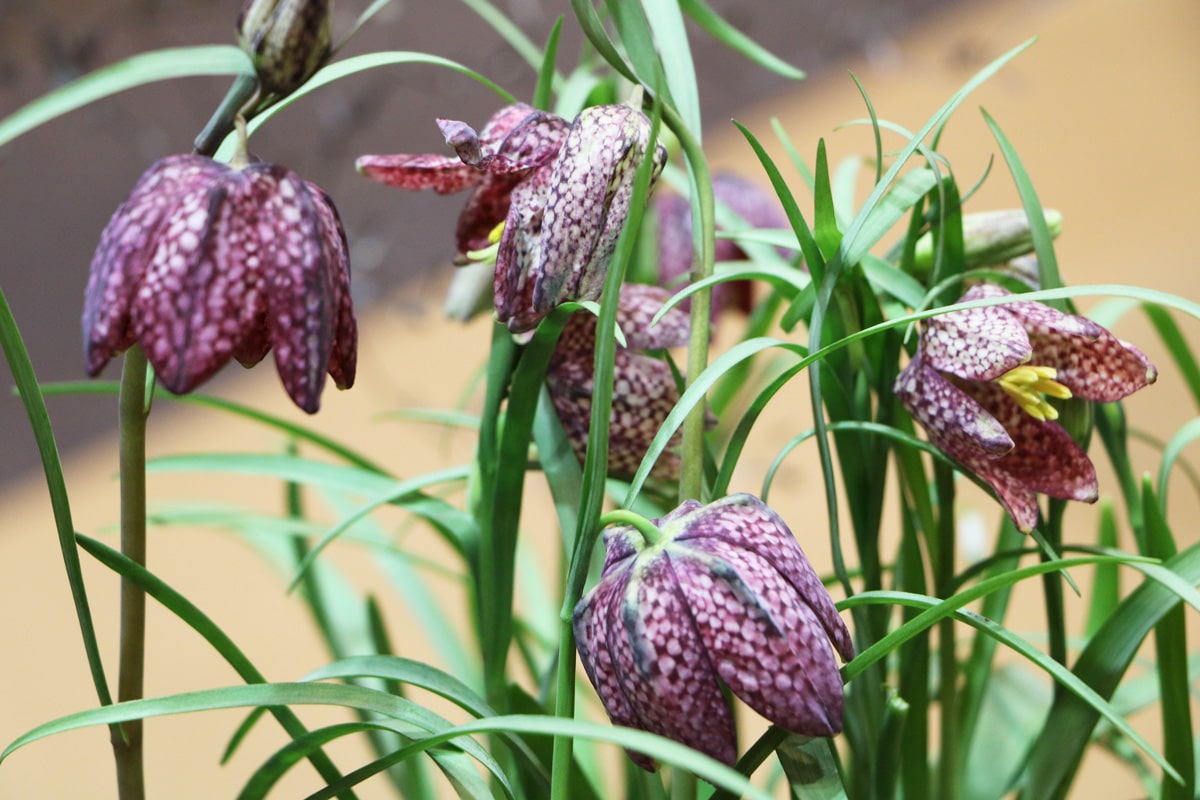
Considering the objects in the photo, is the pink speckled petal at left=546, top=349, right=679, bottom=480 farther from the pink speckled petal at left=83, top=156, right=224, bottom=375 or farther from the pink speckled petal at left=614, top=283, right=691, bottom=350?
the pink speckled petal at left=83, top=156, right=224, bottom=375

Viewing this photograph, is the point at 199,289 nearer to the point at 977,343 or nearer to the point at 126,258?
the point at 126,258

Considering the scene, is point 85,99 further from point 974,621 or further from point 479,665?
point 479,665

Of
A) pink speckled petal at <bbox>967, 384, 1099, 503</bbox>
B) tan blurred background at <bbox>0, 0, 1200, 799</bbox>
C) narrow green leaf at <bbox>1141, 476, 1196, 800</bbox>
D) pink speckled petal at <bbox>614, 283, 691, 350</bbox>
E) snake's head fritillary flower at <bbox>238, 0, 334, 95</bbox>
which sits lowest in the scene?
narrow green leaf at <bbox>1141, 476, 1196, 800</bbox>

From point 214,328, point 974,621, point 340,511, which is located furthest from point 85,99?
point 340,511

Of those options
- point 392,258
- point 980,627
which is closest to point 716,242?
point 980,627

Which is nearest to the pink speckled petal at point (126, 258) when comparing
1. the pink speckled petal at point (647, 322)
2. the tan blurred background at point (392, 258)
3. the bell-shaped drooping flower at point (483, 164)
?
the bell-shaped drooping flower at point (483, 164)

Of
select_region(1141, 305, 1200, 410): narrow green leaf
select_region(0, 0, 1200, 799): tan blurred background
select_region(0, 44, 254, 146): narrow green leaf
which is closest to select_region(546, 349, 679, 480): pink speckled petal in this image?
select_region(0, 44, 254, 146): narrow green leaf

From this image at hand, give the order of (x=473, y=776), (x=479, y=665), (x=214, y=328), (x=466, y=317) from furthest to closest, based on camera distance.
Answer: (x=479, y=665) → (x=466, y=317) → (x=473, y=776) → (x=214, y=328)
